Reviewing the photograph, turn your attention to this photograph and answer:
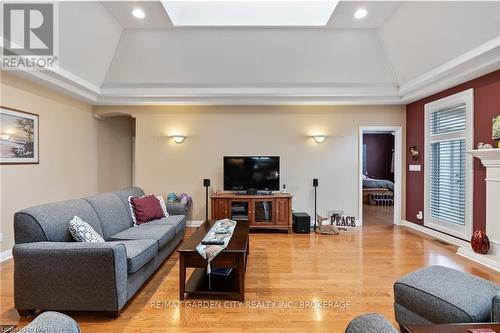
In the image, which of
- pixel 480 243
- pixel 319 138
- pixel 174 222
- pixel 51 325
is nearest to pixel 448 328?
pixel 51 325

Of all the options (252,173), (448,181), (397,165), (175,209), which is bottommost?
(175,209)

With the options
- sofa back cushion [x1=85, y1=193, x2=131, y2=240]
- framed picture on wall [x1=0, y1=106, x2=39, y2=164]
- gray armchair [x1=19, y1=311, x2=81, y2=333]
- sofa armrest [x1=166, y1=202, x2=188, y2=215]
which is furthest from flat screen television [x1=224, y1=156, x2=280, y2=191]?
gray armchair [x1=19, y1=311, x2=81, y2=333]

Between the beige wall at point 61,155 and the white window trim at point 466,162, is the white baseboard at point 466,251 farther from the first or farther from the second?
the beige wall at point 61,155

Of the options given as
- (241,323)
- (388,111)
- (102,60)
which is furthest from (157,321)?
(388,111)

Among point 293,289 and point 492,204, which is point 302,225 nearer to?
point 293,289

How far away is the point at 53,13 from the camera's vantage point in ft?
11.2

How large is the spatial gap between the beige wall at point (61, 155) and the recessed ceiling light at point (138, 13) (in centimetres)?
195

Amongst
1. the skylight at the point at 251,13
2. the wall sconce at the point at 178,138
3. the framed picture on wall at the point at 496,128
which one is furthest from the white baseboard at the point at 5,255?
the framed picture on wall at the point at 496,128

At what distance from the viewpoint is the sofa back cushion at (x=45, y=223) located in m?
2.30

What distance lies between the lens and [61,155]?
477 cm

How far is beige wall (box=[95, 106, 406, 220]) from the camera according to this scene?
225 inches

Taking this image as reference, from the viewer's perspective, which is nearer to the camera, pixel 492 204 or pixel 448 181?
pixel 492 204

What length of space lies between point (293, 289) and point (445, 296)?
4.50 ft

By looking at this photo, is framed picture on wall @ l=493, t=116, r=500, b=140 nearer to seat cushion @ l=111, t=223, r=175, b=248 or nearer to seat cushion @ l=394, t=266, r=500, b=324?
seat cushion @ l=394, t=266, r=500, b=324
